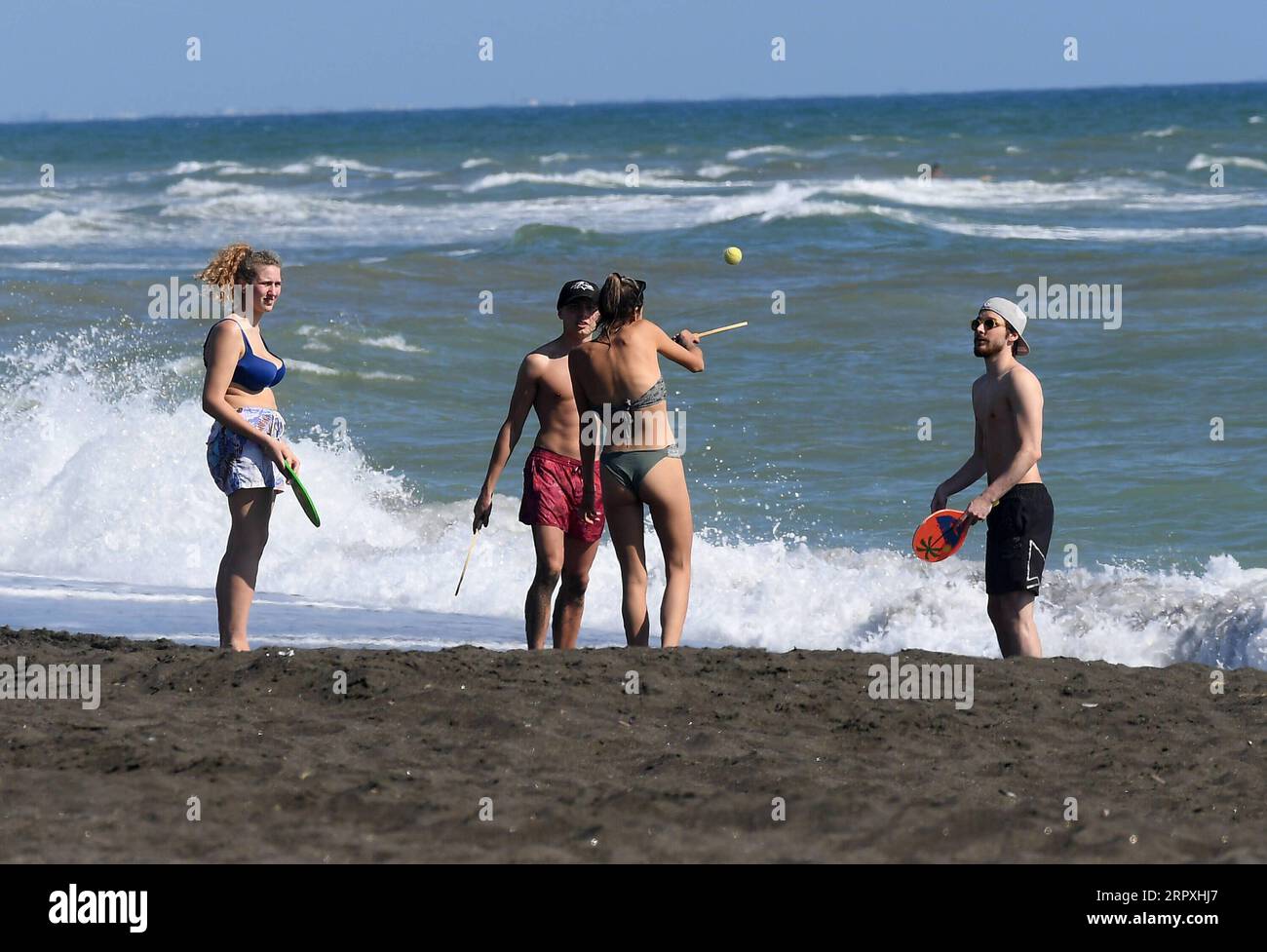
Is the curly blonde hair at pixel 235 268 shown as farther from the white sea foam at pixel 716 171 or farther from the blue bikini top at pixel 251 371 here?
the white sea foam at pixel 716 171

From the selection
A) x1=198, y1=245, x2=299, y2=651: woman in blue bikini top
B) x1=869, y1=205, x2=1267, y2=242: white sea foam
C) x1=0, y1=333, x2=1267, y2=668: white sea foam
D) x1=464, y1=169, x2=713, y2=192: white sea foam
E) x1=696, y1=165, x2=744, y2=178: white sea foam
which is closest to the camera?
x1=198, y1=245, x2=299, y2=651: woman in blue bikini top

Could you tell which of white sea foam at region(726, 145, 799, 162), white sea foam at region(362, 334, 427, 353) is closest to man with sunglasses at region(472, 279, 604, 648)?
white sea foam at region(362, 334, 427, 353)

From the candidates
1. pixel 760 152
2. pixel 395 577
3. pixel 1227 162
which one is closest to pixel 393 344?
pixel 395 577

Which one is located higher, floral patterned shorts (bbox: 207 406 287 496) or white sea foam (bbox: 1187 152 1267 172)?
white sea foam (bbox: 1187 152 1267 172)

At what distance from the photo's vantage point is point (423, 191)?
137ft

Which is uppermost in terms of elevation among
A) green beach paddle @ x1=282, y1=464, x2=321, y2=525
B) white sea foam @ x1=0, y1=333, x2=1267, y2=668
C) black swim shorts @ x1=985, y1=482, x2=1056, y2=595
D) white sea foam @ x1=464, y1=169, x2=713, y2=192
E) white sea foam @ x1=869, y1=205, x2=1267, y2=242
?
white sea foam @ x1=464, y1=169, x2=713, y2=192

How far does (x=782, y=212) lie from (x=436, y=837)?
85.2ft

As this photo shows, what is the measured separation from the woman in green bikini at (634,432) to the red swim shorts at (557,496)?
5.8 inches

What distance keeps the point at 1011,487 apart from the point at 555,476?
5.39 feet

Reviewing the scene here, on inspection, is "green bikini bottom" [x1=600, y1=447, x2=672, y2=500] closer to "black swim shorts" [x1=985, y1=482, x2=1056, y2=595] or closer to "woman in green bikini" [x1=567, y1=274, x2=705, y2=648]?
"woman in green bikini" [x1=567, y1=274, x2=705, y2=648]

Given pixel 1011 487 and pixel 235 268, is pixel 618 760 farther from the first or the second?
pixel 235 268

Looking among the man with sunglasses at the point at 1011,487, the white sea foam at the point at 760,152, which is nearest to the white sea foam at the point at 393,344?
the man with sunglasses at the point at 1011,487

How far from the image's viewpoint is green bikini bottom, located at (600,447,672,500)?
602 cm

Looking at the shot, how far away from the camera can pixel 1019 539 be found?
6.04 m
